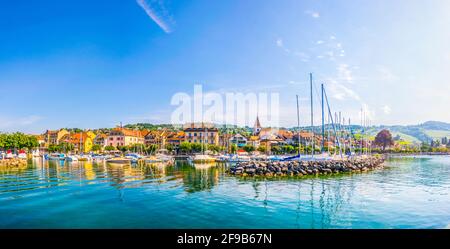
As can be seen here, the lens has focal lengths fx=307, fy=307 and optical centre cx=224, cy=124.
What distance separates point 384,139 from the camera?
8044 cm

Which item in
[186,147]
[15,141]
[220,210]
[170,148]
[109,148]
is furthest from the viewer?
[109,148]

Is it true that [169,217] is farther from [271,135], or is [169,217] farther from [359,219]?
[271,135]

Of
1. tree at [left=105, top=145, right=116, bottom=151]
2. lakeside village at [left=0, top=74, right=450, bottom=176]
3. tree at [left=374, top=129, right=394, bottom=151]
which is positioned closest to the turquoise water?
lakeside village at [left=0, top=74, right=450, bottom=176]

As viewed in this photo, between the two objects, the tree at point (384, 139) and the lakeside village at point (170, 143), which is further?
the tree at point (384, 139)

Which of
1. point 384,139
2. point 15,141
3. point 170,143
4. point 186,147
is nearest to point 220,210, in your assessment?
point 186,147

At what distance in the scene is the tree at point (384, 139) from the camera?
264 feet

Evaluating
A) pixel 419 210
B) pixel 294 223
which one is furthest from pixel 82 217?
pixel 419 210

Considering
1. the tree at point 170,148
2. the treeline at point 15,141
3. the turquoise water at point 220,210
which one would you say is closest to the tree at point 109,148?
the tree at point 170,148

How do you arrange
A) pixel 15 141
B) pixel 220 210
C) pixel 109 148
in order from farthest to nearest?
pixel 109 148 → pixel 15 141 → pixel 220 210

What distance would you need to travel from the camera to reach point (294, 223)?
6562 mm

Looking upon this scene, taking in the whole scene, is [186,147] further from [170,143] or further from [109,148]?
[109,148]

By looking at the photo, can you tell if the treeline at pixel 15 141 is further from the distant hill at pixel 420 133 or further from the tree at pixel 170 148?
the distant hill at pixel 420 133

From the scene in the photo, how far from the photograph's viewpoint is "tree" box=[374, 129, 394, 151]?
80.4m
